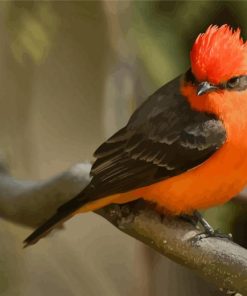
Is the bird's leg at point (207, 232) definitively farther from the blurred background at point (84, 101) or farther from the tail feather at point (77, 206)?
the blurred background at point (84, 101)

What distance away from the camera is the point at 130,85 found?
158 centimetres

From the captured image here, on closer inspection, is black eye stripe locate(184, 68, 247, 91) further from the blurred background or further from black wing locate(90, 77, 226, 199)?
the blurred background

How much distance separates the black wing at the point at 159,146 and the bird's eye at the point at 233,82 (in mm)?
57

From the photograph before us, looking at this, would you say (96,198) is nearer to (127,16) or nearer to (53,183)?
(53,183)

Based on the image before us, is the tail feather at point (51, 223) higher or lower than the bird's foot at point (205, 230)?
higher

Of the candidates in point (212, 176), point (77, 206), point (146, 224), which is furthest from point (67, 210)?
point (212, 176)

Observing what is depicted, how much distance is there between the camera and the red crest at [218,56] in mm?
965

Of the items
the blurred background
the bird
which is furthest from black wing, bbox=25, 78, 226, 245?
the blurred background

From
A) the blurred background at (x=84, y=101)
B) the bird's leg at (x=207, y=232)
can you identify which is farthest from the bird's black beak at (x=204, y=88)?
the blurred background at (x=84, y=101)

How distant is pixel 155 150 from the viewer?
108cm

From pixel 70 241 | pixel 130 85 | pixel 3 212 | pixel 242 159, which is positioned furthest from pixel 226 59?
pixel 70 241

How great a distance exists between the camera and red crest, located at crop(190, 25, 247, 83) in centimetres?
97

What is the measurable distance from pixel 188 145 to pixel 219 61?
0.46 ft

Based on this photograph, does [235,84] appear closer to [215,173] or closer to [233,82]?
[233,82]
